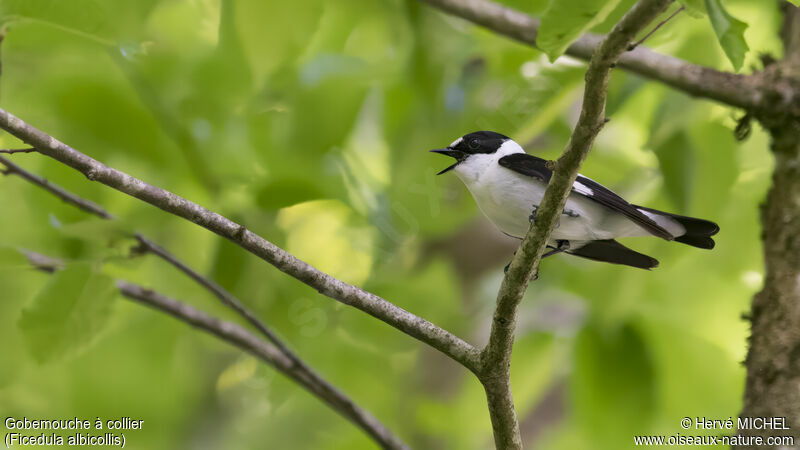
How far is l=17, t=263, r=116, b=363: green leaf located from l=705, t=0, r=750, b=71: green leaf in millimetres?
2181

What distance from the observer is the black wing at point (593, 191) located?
2.84m

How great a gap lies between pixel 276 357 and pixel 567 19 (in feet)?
7.34

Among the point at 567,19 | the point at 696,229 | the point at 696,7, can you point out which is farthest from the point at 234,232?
the point at 696,229

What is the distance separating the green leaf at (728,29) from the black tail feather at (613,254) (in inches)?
56.4

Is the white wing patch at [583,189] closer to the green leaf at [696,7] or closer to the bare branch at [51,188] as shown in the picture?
the green leaf at [696,7]

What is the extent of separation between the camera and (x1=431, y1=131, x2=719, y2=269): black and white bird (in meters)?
3.05

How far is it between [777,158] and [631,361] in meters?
1.19

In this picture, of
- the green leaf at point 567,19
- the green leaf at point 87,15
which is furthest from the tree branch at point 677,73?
the green leaf at point 87,15

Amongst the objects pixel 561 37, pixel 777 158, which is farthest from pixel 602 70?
pixel 777 158

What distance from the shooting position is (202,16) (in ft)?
14.2

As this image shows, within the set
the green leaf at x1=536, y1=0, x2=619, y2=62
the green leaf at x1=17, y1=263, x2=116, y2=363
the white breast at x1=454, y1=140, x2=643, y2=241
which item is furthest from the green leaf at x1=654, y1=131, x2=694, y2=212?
the green leaf at x1=17, y1=263, x2=116, y2=363

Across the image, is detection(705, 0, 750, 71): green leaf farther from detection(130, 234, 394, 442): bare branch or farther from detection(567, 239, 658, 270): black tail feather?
detection(130, 234, 394, 442): bare branch

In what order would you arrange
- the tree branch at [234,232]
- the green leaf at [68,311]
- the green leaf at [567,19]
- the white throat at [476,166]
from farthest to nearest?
1. the white throat at [476,166]
2. the green leaf at [68,311]
3. the tree branch at [234,232]
4. the green leaf at [567,19]

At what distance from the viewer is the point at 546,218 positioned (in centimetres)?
207
